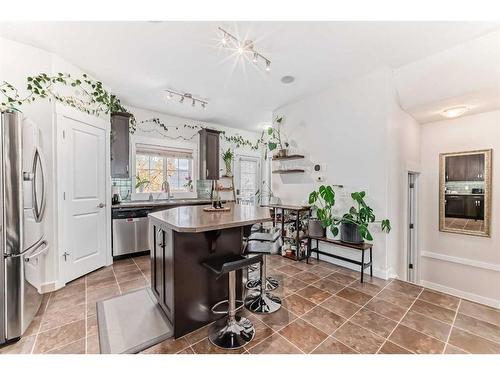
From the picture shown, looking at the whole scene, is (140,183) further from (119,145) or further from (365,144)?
(365,144)

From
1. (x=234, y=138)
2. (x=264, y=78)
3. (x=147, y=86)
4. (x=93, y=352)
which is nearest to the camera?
(x=93, y=352)

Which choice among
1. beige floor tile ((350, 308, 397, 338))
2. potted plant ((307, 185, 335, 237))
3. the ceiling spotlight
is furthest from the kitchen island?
the ceiling spotlight

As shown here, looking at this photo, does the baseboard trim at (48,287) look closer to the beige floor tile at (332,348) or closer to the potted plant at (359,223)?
the beige floor tile at (332,348)

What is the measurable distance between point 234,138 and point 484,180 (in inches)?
190

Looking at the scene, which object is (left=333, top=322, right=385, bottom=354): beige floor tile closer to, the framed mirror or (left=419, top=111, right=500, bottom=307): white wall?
(left=419, top=111, right=500, bottom=307): white wall

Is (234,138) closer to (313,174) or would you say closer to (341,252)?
(313,174)

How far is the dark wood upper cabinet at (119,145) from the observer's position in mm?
3766

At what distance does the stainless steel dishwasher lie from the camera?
3.59 metres

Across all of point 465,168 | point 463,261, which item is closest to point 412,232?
point 463,261

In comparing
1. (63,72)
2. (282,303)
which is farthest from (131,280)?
(63,72)

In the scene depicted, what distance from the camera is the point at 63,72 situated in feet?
8.98

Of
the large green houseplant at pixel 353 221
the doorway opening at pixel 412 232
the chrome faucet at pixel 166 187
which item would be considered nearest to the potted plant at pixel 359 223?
the large green houseplant at pixel 353 221

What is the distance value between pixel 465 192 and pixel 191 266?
4.32 m

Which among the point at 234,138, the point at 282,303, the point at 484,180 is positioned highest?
the point at 234,138
